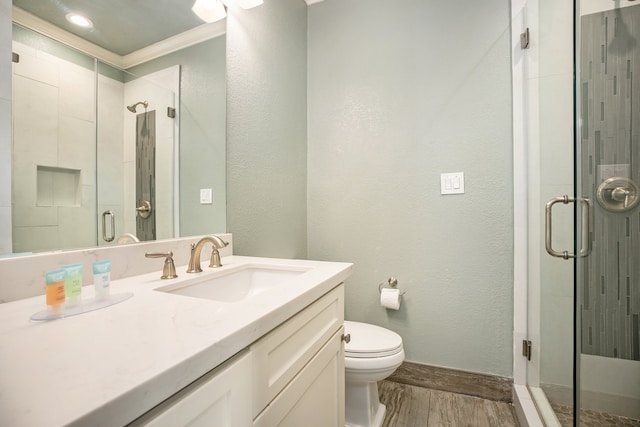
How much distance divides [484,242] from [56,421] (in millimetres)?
1742

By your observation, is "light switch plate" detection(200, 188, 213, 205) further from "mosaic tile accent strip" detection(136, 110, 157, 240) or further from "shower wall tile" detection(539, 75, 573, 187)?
"shower wall tile" detection(539, 75, 573, 187)

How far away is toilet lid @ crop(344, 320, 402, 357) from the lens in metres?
1.27

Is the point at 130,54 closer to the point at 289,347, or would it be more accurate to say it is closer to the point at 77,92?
the point at 77,92

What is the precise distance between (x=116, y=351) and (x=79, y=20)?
0.92m

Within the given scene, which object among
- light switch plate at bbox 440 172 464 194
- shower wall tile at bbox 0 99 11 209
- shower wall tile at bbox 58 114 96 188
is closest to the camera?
shower wall tile at bbox 0 99 11 209

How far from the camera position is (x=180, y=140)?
3.74ft

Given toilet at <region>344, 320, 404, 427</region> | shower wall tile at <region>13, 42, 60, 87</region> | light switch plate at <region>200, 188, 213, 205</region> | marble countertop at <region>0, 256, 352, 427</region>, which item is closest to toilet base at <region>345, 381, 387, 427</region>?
toilet at <region>344, 320, 404, 427</region>

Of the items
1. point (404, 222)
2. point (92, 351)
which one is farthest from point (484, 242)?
point (92, 351)

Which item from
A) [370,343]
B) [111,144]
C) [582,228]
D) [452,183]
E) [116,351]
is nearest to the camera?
[116,351]

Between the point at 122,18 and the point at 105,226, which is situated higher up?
the point at 122,18

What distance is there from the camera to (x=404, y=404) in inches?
59.6

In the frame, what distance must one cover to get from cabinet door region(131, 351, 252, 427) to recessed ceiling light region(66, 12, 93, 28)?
0.99m

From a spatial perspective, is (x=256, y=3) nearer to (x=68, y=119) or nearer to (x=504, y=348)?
(x=68, y=119)

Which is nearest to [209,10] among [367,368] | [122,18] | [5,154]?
[122,18]
